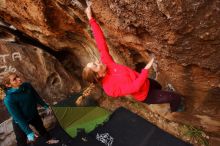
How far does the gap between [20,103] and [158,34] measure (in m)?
2.30

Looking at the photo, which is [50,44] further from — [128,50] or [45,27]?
[128,50]

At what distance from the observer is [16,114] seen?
4.63 m

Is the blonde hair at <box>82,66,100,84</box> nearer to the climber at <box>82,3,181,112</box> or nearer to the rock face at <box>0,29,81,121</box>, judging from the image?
the climber at <box>82,3,181,112</box>

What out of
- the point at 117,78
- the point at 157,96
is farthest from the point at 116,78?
the point at 157,96

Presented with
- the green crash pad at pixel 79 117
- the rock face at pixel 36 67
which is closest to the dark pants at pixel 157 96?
the green crash pad at pixel 79 117

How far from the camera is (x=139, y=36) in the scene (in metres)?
4.20

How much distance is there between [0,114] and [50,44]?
1692 mm

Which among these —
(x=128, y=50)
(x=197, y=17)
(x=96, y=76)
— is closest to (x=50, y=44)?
(x=128, y=50)

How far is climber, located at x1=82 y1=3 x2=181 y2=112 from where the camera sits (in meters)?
3.74

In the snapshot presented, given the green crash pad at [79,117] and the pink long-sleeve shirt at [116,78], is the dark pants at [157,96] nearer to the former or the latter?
the pink long-sleeve shirt at [116,78]

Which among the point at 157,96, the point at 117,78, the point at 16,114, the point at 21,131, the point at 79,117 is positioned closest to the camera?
the point at 117,78

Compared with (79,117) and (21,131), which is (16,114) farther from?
(79,117)

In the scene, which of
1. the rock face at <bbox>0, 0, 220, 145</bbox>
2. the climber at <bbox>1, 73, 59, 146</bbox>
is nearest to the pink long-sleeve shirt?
the rock face at <bbox>0, 0, 220, 145</bbox>

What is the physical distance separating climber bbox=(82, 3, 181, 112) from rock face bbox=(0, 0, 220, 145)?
1.09 ft
